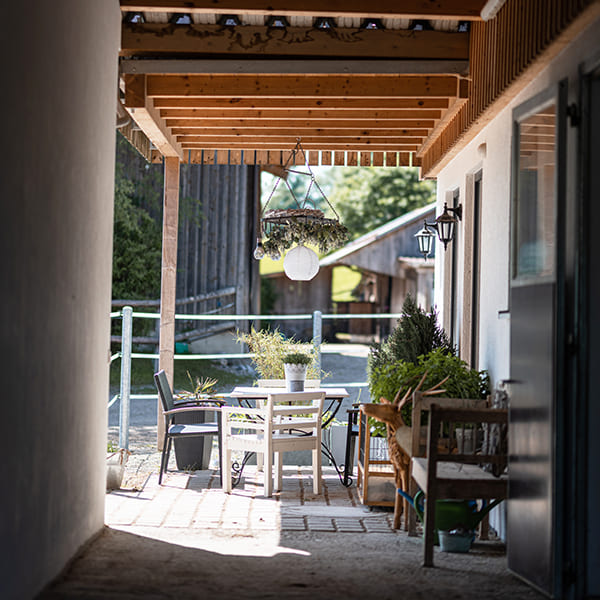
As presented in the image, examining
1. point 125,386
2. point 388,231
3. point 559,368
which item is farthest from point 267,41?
point 388,231

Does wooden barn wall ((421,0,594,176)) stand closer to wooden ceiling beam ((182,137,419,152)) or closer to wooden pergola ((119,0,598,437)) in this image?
wooden pergola ((119,0,598,437))

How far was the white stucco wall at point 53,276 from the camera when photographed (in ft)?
10.3

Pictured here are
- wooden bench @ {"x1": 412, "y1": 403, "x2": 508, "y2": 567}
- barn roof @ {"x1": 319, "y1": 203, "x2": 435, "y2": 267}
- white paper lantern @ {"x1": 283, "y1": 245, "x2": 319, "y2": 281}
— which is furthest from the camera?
barn roof @ {"x1": 319, "y1": 203, "x2": 435, "y2": 267}

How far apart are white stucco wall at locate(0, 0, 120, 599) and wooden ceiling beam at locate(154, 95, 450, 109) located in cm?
146

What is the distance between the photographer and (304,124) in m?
7.37

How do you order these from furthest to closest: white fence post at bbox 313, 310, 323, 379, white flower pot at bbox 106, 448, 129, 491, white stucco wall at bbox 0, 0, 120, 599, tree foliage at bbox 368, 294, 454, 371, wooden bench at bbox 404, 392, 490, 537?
white fence post at bbox 313, 310, 323, 379 < tree foliage at bbox 368, 294, 454, 371 < white flower pot at bbox 106, 448, 129, 491 < wooden bench at bbox 404, 392, 490, 537 < white stucco wall at bbox 0, 0, 120, 599

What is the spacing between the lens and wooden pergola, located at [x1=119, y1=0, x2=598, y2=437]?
490 cm

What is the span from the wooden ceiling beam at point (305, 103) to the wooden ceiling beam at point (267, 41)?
3.17 ft

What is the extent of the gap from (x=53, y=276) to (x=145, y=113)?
2.92m

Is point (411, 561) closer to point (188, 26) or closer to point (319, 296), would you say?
point (188, 26)

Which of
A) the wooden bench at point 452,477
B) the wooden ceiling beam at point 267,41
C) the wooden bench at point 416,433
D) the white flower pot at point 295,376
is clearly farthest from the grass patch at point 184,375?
the wooden bench at point 452,477

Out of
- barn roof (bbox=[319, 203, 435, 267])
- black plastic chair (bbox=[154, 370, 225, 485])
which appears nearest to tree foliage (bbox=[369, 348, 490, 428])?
black plastic chair (bbox=[154, 370, 225, 485])

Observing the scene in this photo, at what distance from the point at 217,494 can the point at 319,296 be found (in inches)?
786

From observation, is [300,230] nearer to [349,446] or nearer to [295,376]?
[295,376]
